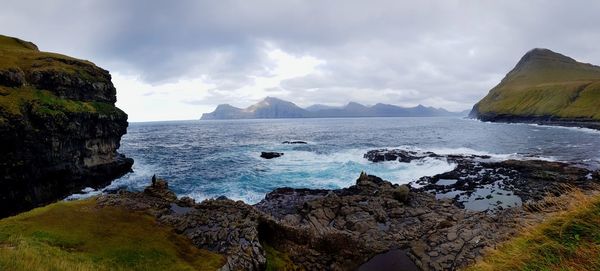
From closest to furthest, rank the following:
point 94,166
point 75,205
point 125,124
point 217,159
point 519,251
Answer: point 519,251 < point 75,205 < point 94,166 < point 125,124 < point 217,159

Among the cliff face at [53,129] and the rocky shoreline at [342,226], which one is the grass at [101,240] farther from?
the cliff face at [53,129]

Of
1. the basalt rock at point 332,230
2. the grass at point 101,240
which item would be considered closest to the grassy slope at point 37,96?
the grass at point 101,240

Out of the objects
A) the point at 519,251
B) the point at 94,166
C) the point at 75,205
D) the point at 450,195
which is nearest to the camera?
the point at 519,251

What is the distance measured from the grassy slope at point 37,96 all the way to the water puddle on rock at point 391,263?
42.9 m

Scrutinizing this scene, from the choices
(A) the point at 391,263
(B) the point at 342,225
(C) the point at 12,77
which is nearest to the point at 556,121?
(B) the point at 342,225

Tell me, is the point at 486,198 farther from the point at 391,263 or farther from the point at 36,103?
the point at 36,103

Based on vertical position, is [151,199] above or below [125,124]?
below

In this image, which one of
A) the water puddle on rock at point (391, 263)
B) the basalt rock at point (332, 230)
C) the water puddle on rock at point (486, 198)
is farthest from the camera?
the water puddle on rock at point (486, 198)

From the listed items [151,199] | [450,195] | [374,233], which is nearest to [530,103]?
[450,195]

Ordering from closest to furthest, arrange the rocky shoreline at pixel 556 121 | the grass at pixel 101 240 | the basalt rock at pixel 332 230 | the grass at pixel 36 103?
the grass at pixel 101 240
the basalt rock at pixel 332 230
the grass at pixel 36 103
the rocky shoreline at pixel 556 121

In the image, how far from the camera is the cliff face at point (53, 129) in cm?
3872

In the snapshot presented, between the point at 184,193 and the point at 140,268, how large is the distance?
30964mm

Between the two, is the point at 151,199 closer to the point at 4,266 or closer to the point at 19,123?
the point at 4,266

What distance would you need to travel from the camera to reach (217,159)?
249 feet
